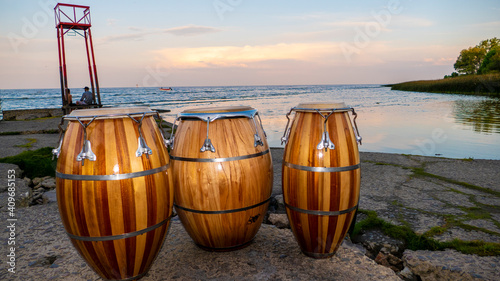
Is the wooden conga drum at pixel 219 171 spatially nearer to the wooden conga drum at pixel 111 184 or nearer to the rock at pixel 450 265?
the wooden conga drum at pixel 111 184

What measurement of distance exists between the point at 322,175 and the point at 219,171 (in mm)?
909

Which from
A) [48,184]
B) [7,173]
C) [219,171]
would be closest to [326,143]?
[219,171]

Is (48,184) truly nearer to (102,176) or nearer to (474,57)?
(102,176)

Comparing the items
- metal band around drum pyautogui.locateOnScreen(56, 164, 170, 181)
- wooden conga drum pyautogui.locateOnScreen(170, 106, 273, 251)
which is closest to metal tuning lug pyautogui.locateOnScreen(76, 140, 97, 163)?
metal band around drum pyautogui.locateOnScreen(56, 164, 170, 181)

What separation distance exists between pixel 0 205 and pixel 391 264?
496cm

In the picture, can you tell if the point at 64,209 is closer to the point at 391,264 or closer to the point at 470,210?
the point at 391,264

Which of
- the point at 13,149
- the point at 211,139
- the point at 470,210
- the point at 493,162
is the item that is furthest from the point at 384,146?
the point at 13,149

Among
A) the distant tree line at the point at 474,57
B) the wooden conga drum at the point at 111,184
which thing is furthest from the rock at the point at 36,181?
the distant tree line at the point at 474,57

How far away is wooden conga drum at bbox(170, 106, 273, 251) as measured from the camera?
294 cm

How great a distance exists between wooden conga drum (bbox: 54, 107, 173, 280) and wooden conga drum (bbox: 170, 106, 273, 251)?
1.17 ft

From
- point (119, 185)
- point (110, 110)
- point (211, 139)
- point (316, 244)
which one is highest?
point (110, 110)

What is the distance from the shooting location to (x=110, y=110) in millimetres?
2496

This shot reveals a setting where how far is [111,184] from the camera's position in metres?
2.41

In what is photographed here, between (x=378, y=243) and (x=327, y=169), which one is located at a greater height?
(x=327, y=169)
